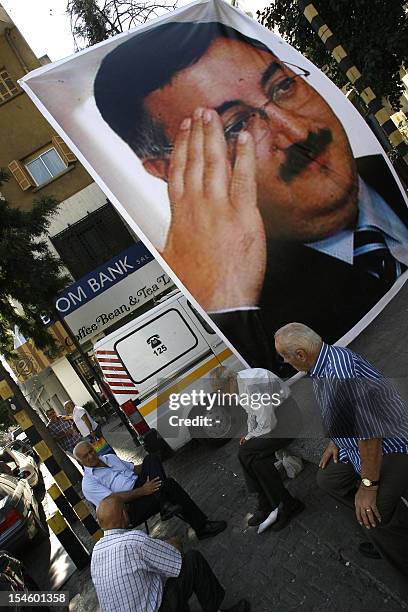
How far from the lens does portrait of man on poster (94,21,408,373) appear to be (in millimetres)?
7020

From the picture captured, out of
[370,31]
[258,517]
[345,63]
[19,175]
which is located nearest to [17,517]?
[258,517]

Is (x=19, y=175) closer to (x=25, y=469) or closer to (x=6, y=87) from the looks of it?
(x=6, y=87)

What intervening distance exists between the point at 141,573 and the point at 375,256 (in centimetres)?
576

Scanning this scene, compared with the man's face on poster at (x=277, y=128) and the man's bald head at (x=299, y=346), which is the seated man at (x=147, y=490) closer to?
the man's bald head at (x=299, y=346)

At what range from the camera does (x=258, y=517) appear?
4957mm

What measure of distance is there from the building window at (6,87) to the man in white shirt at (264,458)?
1825cm

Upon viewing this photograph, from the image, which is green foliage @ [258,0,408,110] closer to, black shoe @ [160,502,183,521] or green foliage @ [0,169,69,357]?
green foliage @ [0,169,69,357]

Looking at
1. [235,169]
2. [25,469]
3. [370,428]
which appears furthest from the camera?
[25,469]

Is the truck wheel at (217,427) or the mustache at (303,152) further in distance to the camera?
the mustache at (303,152)

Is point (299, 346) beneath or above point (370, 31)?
beneath

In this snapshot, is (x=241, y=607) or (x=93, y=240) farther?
(x=93, y=240)

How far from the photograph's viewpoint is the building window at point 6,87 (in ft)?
64.1

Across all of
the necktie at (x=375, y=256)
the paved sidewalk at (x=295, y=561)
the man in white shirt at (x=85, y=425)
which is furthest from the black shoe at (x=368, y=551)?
the man in white shirt at (x=85, y=425)

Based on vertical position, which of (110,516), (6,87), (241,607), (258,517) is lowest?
(241,607)
